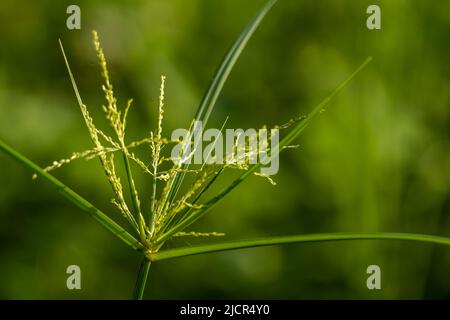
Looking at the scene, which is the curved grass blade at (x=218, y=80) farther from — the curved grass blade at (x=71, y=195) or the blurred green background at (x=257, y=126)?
the blurred green background at (x=257, y=126)

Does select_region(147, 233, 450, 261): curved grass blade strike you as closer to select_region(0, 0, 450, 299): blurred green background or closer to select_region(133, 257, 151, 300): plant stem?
select_region(133, 257, 151, 300): plant stem

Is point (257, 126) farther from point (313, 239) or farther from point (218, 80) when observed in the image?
point (313, 239)

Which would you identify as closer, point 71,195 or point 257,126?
point 71,195

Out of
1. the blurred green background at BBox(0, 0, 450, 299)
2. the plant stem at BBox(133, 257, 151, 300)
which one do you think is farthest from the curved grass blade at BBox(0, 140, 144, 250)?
the blurred green background at BBox(0, 0, 450, 299)

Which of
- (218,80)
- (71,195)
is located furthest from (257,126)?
(71,195)

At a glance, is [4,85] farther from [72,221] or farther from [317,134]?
[317,134]

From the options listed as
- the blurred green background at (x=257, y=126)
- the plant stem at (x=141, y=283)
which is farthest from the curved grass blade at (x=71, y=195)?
the blurred green background at (x=257, y=126)

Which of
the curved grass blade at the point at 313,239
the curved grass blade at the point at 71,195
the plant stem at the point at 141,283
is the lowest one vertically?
the plant stem at the point at 141,283
